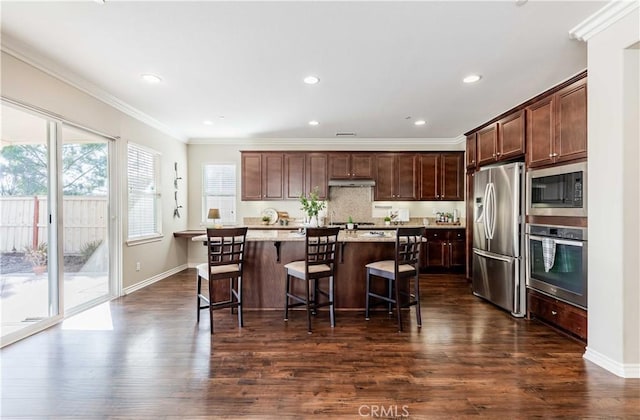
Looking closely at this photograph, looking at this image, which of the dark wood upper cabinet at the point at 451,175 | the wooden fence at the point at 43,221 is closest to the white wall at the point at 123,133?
the wooden fence at the point at 43,221

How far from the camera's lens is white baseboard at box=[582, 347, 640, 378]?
224 cm

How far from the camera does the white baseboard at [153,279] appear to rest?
4.41 meters

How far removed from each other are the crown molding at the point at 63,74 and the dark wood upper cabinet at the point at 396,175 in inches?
164

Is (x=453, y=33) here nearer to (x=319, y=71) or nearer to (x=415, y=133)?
(x=319, y=71)

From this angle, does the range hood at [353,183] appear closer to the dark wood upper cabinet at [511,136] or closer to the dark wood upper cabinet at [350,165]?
the dark wood upper cabinet at [350,165]

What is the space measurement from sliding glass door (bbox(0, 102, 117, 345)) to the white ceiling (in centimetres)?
72

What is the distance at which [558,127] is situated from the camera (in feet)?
10.2

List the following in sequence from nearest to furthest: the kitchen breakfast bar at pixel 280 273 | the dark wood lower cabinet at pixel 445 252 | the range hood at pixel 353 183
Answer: the kitchen breakfast bar at pixel 280 273, the dark wood lower cabinet at pixel 445 252, the range hood at pixel 353 183

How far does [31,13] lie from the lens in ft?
7.36

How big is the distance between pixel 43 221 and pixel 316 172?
4.19 meters

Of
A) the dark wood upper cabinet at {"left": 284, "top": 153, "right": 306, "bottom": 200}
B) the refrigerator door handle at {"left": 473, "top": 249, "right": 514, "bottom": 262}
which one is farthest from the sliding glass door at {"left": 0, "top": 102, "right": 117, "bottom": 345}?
the refrigerator door handle at {"left": 473, "top": 249, "right": 514, "bottom": 262}

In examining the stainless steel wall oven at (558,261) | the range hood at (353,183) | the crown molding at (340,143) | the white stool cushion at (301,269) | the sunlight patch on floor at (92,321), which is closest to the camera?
the stainless steel wall oven at (558,261)

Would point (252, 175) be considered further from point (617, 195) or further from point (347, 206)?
point (617, 195)

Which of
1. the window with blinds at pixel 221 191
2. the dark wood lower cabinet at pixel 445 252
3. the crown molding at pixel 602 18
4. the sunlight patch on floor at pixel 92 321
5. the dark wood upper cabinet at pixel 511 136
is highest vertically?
the crown molding at pixel 602 18
